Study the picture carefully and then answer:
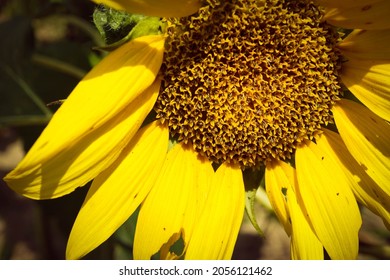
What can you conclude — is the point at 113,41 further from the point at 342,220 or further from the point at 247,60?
the point at 342,220

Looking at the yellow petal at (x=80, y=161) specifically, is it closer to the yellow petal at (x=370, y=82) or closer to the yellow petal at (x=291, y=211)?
the yellow petal at (x=291, y=211)

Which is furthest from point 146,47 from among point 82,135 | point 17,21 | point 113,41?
point 17,21

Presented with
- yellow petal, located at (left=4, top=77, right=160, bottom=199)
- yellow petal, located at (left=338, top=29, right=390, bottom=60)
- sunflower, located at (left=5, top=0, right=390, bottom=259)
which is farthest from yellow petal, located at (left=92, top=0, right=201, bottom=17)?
yellow petal, located at (left=338, top=29, right=390, bottom=60)

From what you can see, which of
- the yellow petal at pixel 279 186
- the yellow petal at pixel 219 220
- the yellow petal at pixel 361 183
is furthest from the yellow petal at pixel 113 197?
the yellow petal at pixel 361 183

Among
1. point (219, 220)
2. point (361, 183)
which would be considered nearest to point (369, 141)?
point (361, 183)

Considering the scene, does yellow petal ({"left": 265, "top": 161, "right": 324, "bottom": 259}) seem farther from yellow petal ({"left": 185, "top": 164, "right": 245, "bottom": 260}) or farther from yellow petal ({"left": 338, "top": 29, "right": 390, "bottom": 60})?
yellow petal ({"left": 338, "top": 29, "right": 390, "bottom": 60})
